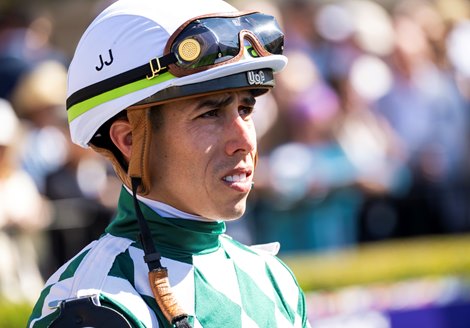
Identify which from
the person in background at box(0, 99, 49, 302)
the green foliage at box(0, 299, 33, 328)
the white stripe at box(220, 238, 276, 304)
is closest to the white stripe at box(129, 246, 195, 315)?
the white stripe at box(220, 238, 276, 304)

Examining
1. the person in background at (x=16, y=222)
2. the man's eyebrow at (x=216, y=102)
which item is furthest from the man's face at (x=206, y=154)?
the person in background at (x=16, y=222)

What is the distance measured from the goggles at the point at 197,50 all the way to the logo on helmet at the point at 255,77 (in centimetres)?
5

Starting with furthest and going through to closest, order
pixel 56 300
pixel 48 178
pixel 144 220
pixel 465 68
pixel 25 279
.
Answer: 1. pixel 465 68
2. pixel 48 178
3. pixel 25 279
4. pixel 144 220
5. pixel 56 300

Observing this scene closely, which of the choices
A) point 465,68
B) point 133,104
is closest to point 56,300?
point 133,104

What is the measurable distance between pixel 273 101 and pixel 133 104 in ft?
19.5

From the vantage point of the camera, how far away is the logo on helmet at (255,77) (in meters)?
3.01

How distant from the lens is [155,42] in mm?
2945

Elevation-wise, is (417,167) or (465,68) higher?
(465,68)

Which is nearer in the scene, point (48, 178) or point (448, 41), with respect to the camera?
point (48, 178)

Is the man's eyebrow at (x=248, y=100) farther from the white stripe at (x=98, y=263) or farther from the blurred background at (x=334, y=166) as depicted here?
the blurred background at (x=334, y=166)

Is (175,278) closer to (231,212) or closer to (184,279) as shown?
(184,279)

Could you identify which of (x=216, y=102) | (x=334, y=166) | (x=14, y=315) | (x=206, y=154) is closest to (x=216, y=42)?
(x=216, y=102)

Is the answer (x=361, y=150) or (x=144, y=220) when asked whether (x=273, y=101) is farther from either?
(x=144, y=220)

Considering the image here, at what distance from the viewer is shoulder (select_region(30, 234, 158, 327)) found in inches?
111
